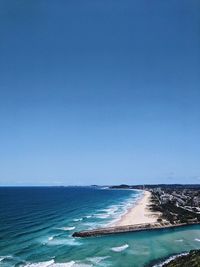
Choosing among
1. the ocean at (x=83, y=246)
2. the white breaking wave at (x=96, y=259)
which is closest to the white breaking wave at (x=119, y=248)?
the ocean at (x=83, y=246)

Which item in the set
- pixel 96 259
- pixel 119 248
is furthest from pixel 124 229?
pixel 96 259

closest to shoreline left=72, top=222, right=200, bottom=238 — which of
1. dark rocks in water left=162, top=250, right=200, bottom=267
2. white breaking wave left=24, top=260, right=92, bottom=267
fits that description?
white breaking wave left=24, top=260, right=92, bottom=267

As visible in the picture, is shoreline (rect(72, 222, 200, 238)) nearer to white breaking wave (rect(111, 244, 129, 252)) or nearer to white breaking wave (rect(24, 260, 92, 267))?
white breaking wave (rect(111, 244, 129, 252))

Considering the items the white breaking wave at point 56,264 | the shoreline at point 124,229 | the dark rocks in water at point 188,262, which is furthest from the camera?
the shoreline at point 124,229

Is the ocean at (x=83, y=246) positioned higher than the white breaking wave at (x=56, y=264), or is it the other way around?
the ocean at (x=83, y=246)

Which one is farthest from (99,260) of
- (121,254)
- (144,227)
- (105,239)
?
(144,227)

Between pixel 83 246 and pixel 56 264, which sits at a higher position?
pixel 83 246

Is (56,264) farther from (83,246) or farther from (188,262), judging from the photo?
(188,262)

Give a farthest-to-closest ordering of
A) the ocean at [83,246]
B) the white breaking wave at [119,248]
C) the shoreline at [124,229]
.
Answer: the shoreline at [124,229], the white breaking wave at [119,248], the ocean at [83,246]

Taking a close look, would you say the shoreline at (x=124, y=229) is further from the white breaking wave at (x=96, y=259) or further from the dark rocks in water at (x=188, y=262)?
the dark rocks in water at (x=188, y=262)

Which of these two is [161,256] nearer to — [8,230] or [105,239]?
[105,239]

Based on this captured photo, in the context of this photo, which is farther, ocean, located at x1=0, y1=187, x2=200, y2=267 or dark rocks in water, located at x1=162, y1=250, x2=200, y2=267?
ocean, located at x1=0, y1=187, x2=200, y2=267
